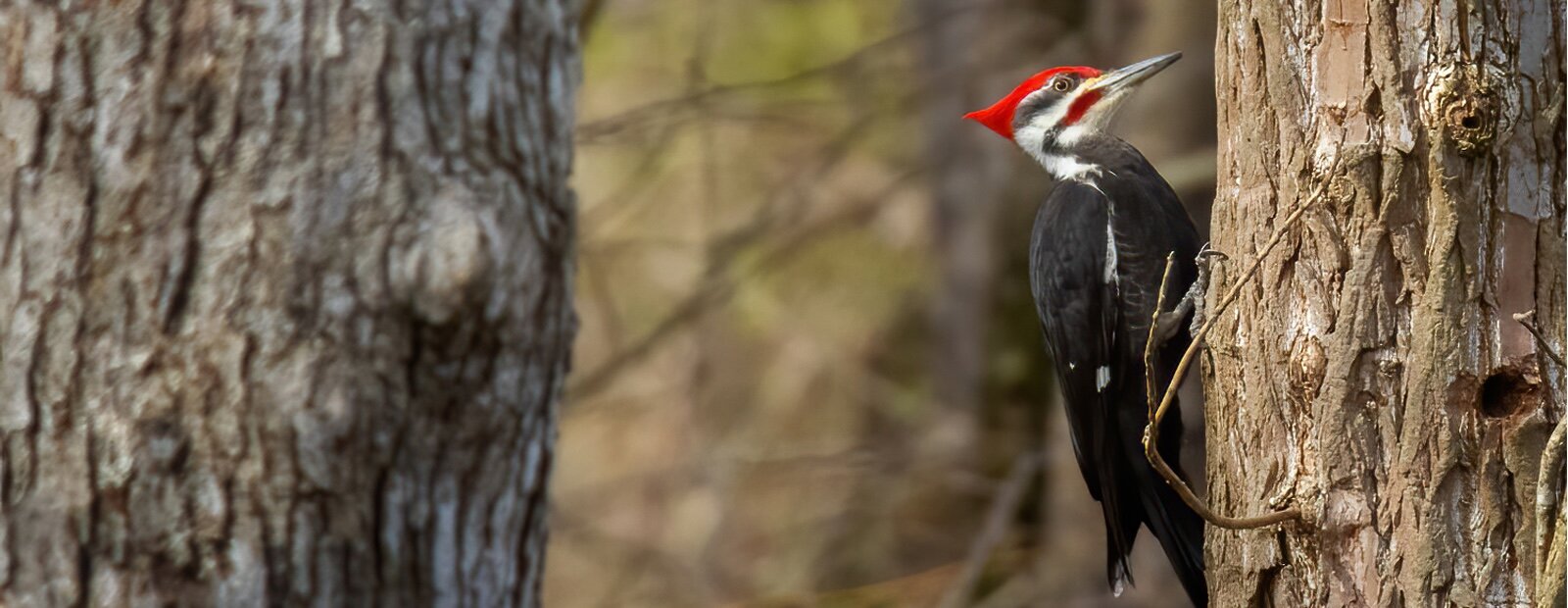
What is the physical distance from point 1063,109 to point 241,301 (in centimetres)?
179

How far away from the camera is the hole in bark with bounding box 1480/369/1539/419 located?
1843 millimetres

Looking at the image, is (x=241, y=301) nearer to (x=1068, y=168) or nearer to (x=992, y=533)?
(x=1068, y=168)

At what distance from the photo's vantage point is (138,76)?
90.7 inches

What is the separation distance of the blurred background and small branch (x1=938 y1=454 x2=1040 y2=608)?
0.03 metres

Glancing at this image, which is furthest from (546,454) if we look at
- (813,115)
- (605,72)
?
(605,72)

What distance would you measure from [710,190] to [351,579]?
147 inches

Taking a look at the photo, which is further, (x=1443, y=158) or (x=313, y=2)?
(x=313, y=2)

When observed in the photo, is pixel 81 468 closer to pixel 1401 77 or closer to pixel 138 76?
pixel 138 76

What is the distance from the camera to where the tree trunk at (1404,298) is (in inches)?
72.5

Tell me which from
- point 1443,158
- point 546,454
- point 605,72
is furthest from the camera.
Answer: point 605,72

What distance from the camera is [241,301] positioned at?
90.2 inches

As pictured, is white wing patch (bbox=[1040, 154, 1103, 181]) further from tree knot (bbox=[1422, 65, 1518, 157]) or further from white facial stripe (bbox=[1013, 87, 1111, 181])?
tree knot (bbox=[1422, 65, 1518, 157])

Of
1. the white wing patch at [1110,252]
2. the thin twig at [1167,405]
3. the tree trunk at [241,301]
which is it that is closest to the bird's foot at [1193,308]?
the white wing patch at [1110,252]

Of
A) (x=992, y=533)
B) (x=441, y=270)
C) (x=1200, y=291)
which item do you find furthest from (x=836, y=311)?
(x=441, y=270)
